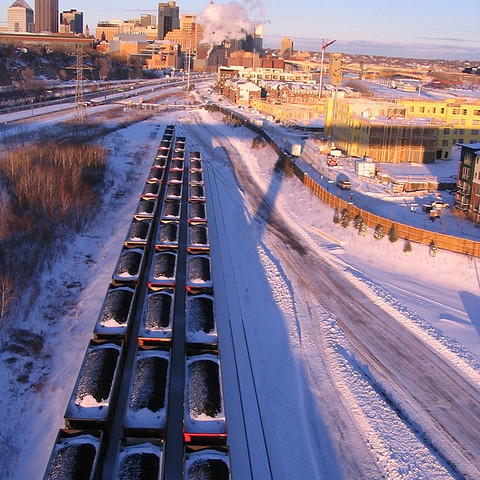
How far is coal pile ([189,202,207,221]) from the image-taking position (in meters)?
23.5

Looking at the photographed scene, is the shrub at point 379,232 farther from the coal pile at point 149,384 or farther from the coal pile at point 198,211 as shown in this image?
the coal pile at point 149,384

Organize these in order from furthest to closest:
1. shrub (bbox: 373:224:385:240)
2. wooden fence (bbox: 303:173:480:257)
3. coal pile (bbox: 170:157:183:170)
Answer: coal pile (bbox: 170:157:183:170)
shrub (bbox: 373:224:385:240)
wooden fence (bbox: 303:173:480:257)

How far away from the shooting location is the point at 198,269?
58.3ft

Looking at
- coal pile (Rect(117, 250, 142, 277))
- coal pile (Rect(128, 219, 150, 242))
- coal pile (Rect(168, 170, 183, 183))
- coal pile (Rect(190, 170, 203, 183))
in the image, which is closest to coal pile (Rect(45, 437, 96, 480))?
coal pile (Rect(117, 250, 142, 277))

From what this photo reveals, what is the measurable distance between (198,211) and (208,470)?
15793 mm

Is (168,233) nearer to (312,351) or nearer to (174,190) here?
(174,190)

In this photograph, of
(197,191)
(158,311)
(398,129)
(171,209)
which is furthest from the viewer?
(398,129)

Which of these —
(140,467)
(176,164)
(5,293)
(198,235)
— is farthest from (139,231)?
(176,164)

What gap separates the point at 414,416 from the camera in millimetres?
13211

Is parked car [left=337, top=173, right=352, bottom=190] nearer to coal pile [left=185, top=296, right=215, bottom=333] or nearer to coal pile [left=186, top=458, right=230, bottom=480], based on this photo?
coal pile [left=185, top=296, right=215, bottom=333]

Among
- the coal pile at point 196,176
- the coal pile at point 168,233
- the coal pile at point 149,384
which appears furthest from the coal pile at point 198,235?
the coal pile at point 196,176

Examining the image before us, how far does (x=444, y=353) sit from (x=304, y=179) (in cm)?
1953

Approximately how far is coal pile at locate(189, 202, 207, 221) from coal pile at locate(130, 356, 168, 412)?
10939 millimetres

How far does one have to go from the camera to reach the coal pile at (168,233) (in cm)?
2078
